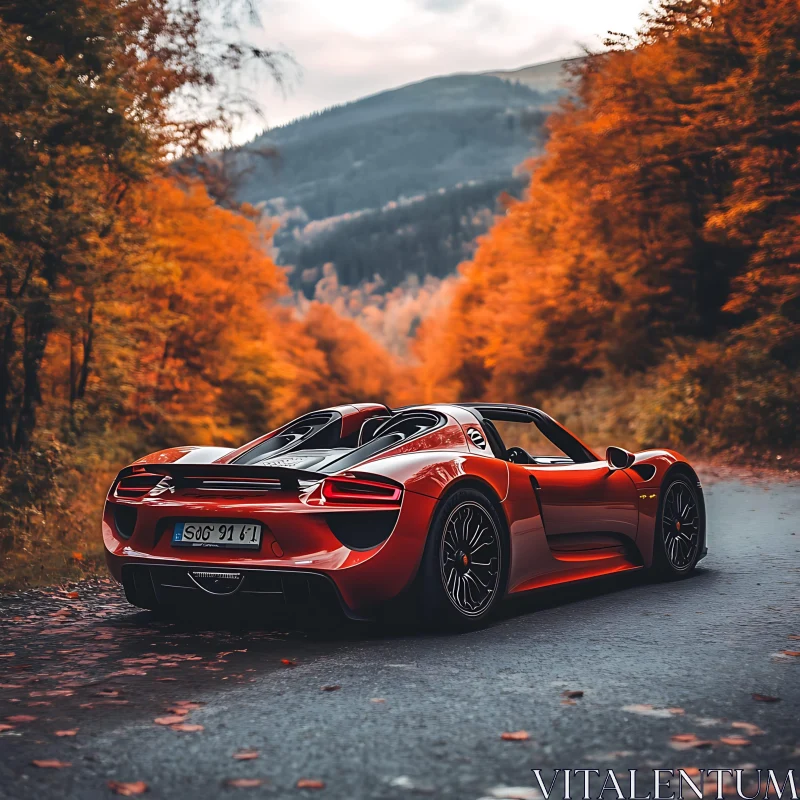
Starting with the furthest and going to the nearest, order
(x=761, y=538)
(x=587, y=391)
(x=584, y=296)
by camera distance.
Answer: (x=587, y=391) < (x=584, y=296) < (x=761, y=538)

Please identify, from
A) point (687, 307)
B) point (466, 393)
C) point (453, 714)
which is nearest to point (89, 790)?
point (453, 714)

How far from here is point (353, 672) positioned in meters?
5.09

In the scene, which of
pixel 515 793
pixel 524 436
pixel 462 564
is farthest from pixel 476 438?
pixel 524 436

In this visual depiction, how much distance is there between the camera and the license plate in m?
5.89

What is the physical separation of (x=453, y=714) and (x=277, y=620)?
92.6 inches

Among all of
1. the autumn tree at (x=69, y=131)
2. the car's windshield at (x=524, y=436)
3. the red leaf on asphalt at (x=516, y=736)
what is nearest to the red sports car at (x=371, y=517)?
the red leaf on asphalt at (x=516, y=736)

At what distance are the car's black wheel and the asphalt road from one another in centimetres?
60

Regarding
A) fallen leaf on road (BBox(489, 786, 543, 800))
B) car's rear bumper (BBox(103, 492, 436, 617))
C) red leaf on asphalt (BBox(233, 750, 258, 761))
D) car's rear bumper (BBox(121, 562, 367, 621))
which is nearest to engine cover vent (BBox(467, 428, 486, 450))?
car's rear bumper (BBox(103, 492, 436, 617))

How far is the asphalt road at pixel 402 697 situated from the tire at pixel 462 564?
0.49 feet

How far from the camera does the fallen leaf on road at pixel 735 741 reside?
3.84 meters

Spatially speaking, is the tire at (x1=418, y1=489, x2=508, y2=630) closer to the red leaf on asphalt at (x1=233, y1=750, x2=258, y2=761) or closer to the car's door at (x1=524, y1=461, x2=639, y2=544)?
the car's door at (x1=524, y1=461, x2=639, y2=544)

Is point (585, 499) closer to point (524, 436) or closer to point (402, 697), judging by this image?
point (402, 697)

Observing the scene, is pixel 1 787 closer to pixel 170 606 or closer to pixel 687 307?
pixel 170 606

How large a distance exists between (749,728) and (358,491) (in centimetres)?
246
